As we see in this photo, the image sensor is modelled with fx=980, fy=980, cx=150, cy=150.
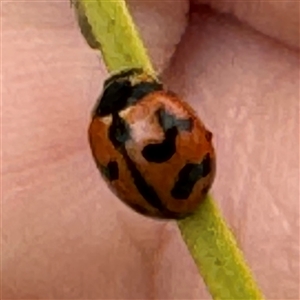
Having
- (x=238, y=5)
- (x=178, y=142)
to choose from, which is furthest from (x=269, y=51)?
(x=178, y=142)

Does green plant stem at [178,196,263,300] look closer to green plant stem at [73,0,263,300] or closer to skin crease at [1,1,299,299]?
green plant stem at [73,0,263,300]

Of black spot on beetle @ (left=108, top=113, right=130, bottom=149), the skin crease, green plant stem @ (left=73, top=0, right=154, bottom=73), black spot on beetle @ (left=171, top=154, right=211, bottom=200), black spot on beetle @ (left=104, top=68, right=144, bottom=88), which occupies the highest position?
green plant stem @ (left=73, top=0, right=154, bottom=73)

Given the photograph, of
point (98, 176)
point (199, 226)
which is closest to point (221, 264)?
point (199, 226)

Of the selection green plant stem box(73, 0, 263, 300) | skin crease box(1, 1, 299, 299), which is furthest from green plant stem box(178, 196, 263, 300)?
skin crease box(1, 1, 299, 299)

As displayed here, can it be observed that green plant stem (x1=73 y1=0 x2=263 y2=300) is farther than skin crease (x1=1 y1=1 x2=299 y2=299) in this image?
No

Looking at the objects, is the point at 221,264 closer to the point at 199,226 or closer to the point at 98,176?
the point at 199,226

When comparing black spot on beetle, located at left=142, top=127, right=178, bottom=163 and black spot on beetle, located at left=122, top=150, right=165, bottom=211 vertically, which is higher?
black spot on beetle, located at left=142, top=127, right=178, bottom=163

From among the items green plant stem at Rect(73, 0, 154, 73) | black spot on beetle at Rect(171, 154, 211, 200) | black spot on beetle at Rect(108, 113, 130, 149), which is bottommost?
black spot on beetle at Rect(171, 154, 211, 200)

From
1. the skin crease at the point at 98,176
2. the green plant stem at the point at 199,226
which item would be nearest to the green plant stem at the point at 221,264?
the green plant stem at the point at 199,226
